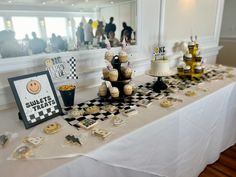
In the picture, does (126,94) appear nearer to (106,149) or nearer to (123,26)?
(106,149)

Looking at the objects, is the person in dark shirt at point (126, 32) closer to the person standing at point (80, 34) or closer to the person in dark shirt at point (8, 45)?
the person standing at point (80, 34)

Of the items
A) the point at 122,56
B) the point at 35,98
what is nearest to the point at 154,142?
the point at 122,56

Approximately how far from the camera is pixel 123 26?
5.03 feet

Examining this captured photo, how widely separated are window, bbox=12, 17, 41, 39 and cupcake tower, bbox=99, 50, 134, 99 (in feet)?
1.47

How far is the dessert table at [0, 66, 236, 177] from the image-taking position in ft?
2.28

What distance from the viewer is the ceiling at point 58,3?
3.35 feet

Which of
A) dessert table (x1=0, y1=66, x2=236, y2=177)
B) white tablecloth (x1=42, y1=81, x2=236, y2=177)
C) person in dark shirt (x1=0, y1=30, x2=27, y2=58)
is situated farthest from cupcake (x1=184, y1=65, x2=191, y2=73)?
person in dark shirt (x1=0, y1=30, x2=27, y2=58)

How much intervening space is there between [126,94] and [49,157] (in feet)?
2.05

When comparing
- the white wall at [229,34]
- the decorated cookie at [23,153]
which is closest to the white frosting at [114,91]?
the decorated cookie at [23,153]

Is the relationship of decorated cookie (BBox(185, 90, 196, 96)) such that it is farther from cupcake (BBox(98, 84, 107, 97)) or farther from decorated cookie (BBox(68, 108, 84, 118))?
decorated cookie (BBox(68, 108, 84, 118))

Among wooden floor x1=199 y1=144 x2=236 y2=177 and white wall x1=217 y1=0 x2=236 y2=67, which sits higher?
white wall x1=217 y1=0 x2=236 y2=67

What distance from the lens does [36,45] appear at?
3.78ft

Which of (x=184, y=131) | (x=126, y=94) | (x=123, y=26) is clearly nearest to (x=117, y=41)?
(x=123, y=26)

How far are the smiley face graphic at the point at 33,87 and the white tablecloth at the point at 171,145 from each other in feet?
1.45
